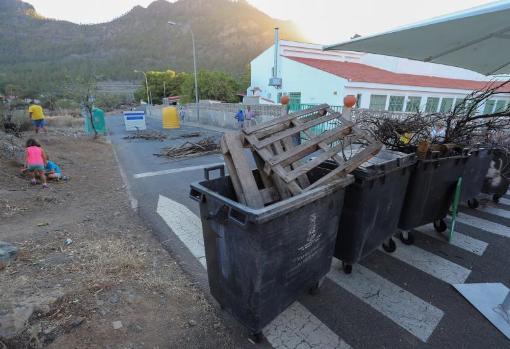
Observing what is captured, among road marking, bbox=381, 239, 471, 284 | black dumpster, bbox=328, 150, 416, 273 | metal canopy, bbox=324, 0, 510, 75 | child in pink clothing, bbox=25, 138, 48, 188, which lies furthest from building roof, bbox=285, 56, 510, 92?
child in pink clothing, bbox=25, 138, 48, 188

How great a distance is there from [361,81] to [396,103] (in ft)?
14.1

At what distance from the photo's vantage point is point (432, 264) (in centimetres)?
316

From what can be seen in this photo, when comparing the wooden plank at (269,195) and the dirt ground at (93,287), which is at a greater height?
the wooden plank at (269,195)

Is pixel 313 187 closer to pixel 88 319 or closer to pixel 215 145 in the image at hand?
pixel 88 319

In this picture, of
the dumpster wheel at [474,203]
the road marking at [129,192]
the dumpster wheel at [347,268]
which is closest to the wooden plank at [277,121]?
the dumpster wheel at [347,268]

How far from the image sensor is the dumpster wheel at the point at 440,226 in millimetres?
3861

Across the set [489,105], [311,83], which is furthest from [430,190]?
[489,105]

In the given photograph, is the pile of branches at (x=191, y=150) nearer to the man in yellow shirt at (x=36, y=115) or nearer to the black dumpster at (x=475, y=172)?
the man in yellow shirt at (x=36, y=115)

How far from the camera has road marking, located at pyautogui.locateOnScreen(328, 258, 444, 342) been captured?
231 centimetres

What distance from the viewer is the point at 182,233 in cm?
392

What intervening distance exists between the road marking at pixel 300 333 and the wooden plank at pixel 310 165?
4.50ft

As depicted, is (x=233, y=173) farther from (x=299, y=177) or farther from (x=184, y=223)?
(x=184, y=223)

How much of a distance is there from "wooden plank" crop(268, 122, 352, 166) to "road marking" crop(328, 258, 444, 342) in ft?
5.22

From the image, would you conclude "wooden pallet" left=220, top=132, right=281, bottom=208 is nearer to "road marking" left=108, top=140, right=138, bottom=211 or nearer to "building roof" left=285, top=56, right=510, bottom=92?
"road marking" left=108, top=140, right=138, bottom=211
